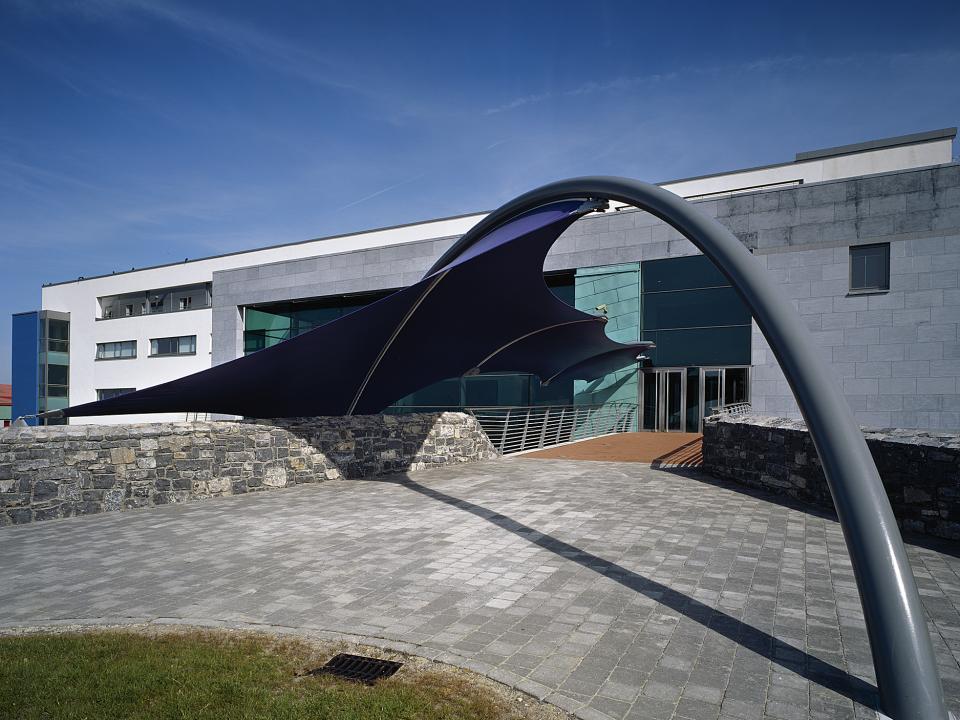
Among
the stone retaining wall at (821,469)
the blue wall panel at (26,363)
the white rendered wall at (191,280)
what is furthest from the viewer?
the blue wall panel at (26,363)

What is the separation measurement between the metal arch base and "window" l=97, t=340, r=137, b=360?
128ft

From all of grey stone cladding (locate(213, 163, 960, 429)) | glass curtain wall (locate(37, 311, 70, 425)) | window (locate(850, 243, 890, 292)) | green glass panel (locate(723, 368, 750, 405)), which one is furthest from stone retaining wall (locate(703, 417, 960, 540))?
glass curtain wall (locate(37, 311, 70, 425))

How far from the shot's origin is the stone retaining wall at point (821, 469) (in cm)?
628

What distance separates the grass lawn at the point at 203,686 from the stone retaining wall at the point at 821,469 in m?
5.60

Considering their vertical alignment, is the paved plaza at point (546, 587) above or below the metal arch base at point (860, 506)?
below

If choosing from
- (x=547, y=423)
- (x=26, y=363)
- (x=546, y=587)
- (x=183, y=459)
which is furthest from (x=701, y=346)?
(x=26, y=363)

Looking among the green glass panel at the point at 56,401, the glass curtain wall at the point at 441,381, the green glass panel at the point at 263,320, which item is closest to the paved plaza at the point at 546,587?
the glass curtain wall at the point at 441,381

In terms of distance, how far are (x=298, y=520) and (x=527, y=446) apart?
8955 millimetres

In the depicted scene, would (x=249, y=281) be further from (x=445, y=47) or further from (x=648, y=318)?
(x=445, y=47)

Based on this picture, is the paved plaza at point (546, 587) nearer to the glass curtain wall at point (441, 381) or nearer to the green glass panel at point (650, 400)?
the green glass panel at point (650, 400)

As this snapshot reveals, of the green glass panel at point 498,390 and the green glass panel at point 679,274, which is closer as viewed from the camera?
the green glass panel at point 679,274

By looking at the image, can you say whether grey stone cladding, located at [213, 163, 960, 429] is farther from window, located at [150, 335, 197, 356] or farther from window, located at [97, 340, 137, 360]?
window, located at [97, 340, 137, 360]

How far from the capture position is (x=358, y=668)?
11.6 ft

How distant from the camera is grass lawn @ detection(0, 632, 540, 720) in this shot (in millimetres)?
3021
